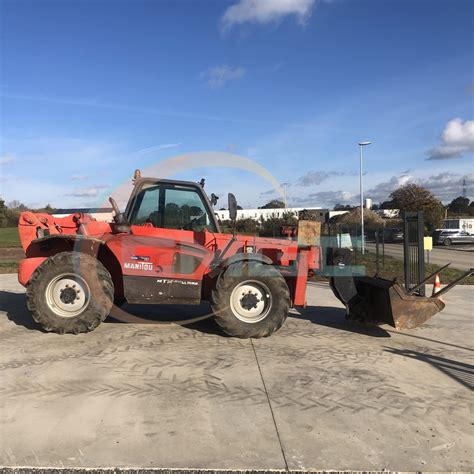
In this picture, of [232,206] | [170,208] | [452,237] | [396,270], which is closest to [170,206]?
[170,208]

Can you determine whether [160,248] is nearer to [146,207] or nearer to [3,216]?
[146,207]

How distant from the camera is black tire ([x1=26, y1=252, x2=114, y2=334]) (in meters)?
6.44

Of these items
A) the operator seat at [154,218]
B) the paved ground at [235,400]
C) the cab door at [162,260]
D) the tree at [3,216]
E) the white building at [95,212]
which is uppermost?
the tree at [3,216]

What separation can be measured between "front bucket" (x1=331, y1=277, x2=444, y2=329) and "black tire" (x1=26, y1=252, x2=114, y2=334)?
3824mm

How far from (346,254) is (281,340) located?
9.10ft

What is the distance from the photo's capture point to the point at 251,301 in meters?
A: 6.56

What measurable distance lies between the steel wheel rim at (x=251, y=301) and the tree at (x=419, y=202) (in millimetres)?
45636

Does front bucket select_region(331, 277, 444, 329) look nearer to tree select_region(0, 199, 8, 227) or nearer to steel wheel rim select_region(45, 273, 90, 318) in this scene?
steel wheel rim select_region(45, 273, 90, 318)

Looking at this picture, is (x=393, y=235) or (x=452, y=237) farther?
(x=452, y=237)

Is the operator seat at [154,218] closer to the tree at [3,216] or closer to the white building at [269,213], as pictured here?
the white building at [269,213]

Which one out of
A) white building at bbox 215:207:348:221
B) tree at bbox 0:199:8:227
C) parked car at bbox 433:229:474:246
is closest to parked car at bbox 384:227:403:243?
parked car at bbox 433:229:474:246

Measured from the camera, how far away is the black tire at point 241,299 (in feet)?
21.1

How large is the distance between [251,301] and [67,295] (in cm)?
257

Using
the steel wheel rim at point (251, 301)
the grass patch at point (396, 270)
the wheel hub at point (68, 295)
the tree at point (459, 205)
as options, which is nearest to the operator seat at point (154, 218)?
the wheel hub at point (68, 295)
